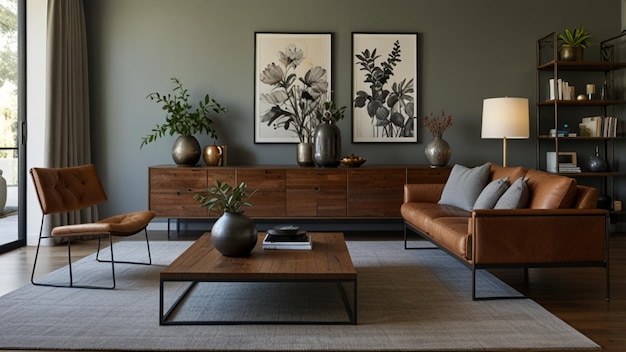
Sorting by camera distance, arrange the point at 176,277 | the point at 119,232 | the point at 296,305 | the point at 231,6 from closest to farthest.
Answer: the point at 176,277 < the point at 296,305 < the point at 119,232 < the point at 231,6

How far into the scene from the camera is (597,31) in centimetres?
627

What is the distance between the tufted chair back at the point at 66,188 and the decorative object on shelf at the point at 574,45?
4766 millimetres

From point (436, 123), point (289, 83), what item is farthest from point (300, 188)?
point (436, 123)

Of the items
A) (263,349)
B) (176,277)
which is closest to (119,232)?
(176,277)

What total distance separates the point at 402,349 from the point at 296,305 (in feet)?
2.77

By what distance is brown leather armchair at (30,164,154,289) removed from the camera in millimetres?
3777

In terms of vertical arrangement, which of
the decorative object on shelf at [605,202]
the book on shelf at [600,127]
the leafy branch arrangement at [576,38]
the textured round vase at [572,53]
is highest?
the leafy branch arrangement at [576,38]

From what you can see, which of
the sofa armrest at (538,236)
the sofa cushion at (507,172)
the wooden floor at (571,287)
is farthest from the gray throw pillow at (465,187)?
the sofa armrest at (538,236)

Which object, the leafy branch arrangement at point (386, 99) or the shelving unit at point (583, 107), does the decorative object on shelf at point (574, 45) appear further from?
the leafy branch arrangement at point (386, 99)

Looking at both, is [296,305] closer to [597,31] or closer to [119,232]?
[119,232]

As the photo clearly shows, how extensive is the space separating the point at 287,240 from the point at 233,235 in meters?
0.49

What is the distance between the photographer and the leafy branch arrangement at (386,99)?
20.4 ft

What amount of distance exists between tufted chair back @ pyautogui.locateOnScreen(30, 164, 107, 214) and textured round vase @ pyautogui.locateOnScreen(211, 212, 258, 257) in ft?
4.68

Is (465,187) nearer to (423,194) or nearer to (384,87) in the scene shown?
(423,194)
